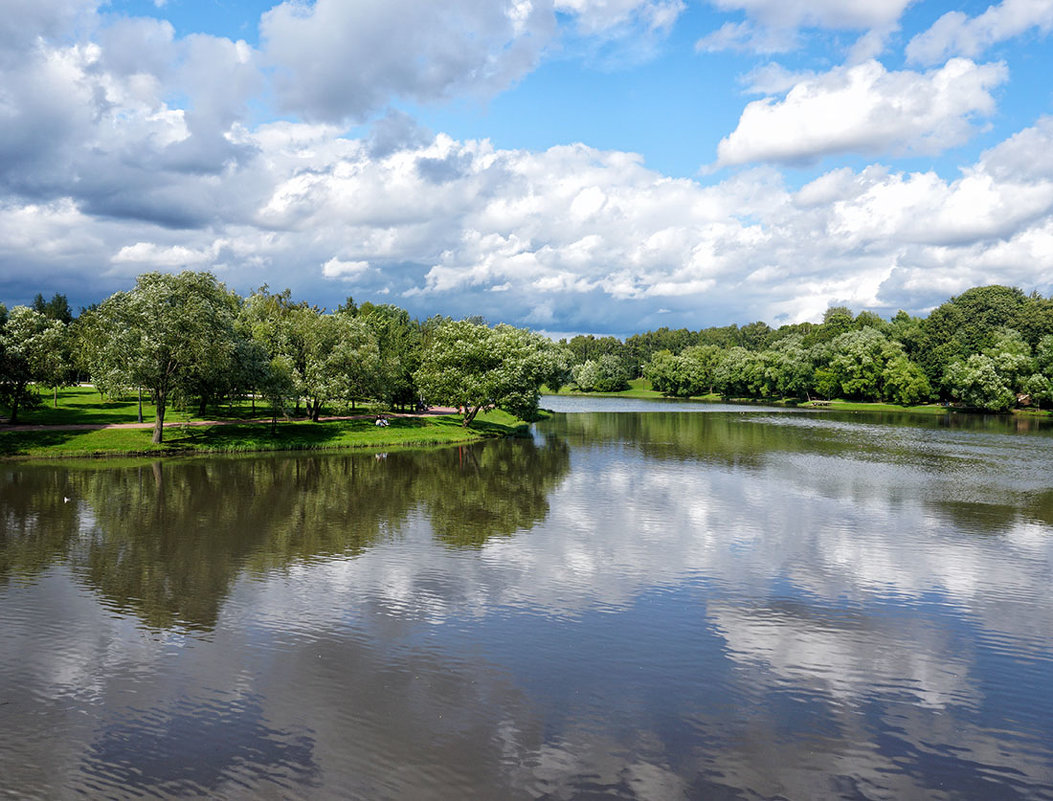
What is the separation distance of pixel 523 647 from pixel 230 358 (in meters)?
49.5

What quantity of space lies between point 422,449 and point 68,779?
178ft

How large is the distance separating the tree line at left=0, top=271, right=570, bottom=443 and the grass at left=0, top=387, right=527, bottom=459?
7.57 ft

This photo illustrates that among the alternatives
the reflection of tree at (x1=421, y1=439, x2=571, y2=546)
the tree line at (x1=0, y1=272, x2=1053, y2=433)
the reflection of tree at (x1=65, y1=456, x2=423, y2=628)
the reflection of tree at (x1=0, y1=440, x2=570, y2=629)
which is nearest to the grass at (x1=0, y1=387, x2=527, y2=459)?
the tree line at (x1=0, y1=272, x2=1053, y2=433)

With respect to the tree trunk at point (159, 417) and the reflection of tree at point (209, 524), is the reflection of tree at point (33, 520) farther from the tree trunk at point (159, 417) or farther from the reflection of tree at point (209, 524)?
the tree trunk at point (159, 417)

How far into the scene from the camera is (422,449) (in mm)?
67000

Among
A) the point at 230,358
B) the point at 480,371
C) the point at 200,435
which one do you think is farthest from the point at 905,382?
the point at 200,435

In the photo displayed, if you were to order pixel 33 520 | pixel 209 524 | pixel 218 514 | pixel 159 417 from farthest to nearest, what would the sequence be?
1. pixel 159 417
2. pixel 218 514
3. pixel 33 520
4. pixel 209 524

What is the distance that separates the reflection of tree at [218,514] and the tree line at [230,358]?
875 centimetres

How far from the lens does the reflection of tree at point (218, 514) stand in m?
24.8

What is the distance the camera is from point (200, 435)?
62.5 metres

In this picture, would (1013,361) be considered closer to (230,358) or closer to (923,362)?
(923,362)

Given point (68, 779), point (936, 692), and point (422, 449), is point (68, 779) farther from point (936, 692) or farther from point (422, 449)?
point (422, 449)

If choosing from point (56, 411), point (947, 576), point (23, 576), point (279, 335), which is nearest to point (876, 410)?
point (279, 335)

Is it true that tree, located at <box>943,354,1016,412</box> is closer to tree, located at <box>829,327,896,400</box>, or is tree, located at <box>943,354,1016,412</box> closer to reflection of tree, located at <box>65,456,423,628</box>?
tree, located at <box>829,327,896,400</box>
